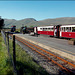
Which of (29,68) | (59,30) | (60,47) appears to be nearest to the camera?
(29,68)

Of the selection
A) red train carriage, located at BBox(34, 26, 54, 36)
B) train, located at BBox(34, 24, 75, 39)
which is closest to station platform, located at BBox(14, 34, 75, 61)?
train, located at BBox(34, 24, 75, 39)

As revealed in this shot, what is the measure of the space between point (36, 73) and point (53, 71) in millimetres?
1227

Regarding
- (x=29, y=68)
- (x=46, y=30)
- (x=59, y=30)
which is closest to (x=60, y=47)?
(x=29, y=68)

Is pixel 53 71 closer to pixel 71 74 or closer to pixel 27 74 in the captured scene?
pixel 71 74

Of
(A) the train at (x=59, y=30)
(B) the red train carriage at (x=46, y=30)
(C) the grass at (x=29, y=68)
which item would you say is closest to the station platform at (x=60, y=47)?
(A) the train at (x=59, y=30)

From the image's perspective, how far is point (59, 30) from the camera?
23.6 metres

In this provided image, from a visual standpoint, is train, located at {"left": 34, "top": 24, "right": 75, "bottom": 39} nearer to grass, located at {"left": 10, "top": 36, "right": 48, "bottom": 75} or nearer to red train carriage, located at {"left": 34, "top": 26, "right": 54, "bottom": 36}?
red train carriage, located at {"left": 34, "top": 26, "right": 54, "bottom": 36}

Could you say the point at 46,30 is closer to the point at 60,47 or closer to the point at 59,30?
the point at 59,30

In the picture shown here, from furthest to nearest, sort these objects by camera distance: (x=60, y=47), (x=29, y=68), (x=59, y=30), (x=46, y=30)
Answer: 1. (x=46, y=30)
2. (x=59, y=30)
3. (x=60, y=47)
4. (x=29, y=68)

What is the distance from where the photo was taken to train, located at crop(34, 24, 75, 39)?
20.0m

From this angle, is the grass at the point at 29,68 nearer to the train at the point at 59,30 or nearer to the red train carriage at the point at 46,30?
the train at the point at 59,30

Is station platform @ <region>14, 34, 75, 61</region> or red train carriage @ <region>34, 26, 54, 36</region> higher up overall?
red train carriage @ <region>34, 26, 54, 36</region>

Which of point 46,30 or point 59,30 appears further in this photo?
point 46,30

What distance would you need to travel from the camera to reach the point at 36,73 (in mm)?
5805
